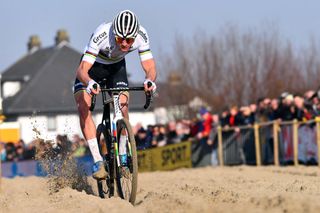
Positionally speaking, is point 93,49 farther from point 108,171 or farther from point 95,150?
point 108,171

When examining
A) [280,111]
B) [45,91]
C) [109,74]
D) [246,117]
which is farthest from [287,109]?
[45,91]

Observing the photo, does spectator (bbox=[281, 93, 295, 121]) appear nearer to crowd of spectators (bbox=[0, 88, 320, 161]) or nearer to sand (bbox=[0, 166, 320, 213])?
crowd of spectators (bbox=[0, 88, 320, 161])

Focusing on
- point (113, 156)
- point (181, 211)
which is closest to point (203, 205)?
point (181, 211)

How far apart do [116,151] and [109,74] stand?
1123mm

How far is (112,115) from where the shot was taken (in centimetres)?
1030

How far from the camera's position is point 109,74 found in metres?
10.0

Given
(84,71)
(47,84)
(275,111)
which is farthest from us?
(47,84)

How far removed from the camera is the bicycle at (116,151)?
898 centimetres

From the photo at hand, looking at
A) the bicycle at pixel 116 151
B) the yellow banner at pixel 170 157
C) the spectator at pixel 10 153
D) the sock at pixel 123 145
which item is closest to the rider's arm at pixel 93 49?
the bicycle at pixel 116 151


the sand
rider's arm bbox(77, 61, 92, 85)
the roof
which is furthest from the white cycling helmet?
the roof

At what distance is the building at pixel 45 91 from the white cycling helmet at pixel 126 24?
163ft

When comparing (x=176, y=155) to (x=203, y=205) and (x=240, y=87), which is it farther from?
(x=240, y=87)

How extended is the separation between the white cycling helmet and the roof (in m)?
51.0

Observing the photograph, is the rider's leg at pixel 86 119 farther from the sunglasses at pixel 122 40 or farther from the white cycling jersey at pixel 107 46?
the sunglasses at pixel 122 40
